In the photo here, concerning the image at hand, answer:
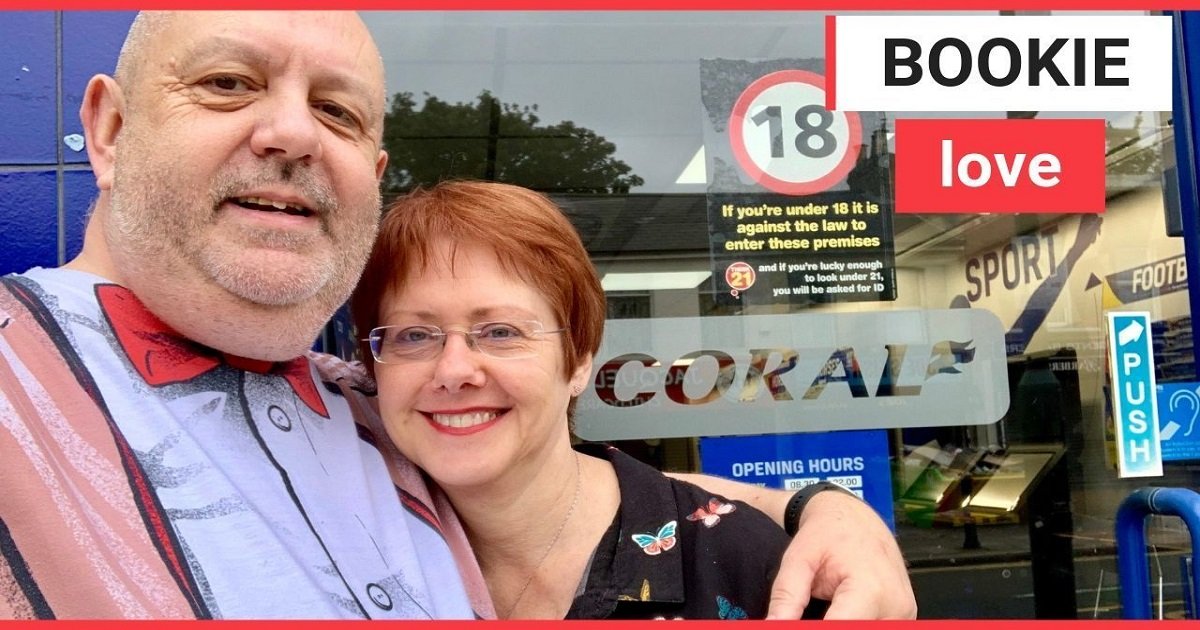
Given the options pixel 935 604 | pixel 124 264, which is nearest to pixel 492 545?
pixel 124 264

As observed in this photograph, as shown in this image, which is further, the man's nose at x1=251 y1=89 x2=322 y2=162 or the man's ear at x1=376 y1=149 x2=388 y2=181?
the man's ear at x1=376 y1=149 x2=388 y2=181

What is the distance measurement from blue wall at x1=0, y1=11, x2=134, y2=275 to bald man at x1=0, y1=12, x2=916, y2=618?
76 centimetres

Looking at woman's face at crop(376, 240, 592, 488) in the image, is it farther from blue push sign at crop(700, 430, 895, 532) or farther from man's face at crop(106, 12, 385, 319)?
blue push sign at crop(700, 430, 895, 532)

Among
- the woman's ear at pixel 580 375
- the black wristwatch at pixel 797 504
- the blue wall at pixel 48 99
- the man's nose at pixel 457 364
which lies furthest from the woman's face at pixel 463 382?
the blue wall at pixel 48 99

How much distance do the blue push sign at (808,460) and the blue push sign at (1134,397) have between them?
2.37ft

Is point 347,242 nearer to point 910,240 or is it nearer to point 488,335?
point 488,335

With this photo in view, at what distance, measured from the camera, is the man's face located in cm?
124

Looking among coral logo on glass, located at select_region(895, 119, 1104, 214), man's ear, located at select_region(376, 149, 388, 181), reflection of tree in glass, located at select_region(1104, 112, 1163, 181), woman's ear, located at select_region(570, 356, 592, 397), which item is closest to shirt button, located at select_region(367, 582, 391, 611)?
woman's ear, located at select_region(570, 356, 592, 397)

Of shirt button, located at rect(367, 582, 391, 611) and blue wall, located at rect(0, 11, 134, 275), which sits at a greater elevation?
blue wall, located at rect(0, 11, 134, 275)

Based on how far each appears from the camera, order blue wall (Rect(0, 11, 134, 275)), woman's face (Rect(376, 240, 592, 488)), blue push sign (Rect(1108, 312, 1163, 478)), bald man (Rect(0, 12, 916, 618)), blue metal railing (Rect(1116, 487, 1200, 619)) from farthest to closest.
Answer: blue push sign (Rect(1108, 312, 1163, 478)), blue metal railing (Rect(1116, 487, 1200, 619)), blue wall (Rect(0, 11, 134, 275)), woman's face (Rect(376, 240, 592, 488)), bald man (Rect(0, 12, 916, 618))

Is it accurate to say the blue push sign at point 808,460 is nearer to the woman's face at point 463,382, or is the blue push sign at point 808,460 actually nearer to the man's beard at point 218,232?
the woman's face at point 463,382

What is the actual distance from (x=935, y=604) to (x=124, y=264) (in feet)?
8.78

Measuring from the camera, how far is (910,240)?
284 cm

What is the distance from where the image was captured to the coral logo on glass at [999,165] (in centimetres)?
263
